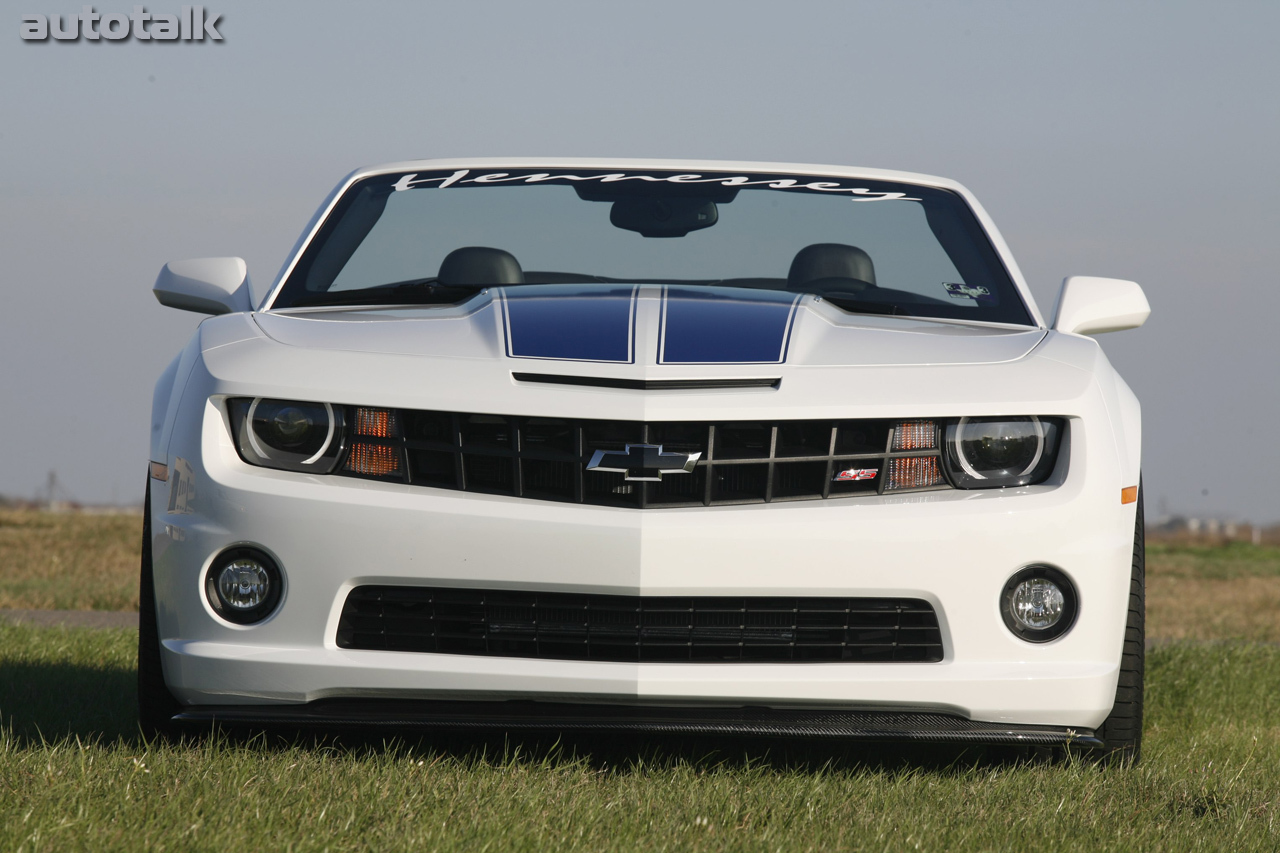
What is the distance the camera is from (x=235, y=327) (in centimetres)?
300

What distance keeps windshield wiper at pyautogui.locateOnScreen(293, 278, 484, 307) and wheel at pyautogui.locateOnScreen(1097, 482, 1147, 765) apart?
5.85ft

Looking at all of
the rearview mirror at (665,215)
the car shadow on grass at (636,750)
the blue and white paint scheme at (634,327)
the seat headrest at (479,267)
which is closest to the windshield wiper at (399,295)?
the seat headrest at (479,267)

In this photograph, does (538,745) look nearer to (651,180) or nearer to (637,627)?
(637,627)

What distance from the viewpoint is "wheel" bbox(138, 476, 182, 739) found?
284cm

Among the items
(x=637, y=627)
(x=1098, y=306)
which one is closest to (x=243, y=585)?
(x=637, y=627)

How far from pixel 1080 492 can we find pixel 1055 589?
0.68 feet

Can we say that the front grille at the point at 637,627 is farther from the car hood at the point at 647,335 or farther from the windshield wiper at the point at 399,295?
the windshield wiper at the point at 399,295

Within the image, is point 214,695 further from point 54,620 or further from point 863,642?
point 54,620

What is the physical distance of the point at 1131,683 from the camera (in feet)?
9.56

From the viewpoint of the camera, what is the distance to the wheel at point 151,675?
2.84 metres

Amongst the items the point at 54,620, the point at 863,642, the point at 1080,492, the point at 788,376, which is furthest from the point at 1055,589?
the point at 54,620

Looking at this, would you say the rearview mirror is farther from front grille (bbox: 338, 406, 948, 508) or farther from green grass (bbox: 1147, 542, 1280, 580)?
green grass (bbox: 1147, 542, 1280, 580)

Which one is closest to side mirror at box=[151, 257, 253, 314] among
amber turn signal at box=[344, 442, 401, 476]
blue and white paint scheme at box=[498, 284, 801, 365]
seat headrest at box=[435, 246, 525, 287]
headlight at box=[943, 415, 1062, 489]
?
seat headrest at box=[435, 246, 525, 287]

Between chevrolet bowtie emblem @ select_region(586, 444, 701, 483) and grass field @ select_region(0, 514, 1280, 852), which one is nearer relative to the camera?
grass field @ select_region(0, 514, 1280, 852)
